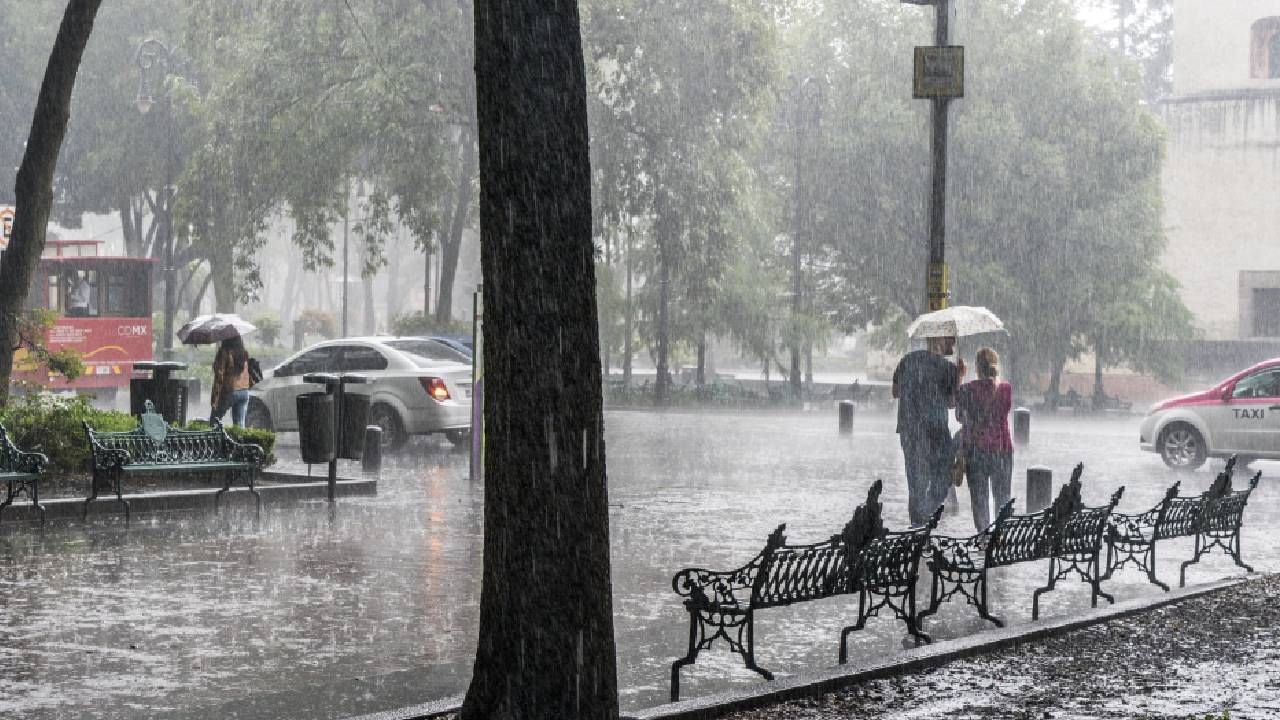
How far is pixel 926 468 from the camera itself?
14.5 m

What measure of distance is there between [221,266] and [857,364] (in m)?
58.6

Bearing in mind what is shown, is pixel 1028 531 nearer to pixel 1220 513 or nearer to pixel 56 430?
pixel 1220 513

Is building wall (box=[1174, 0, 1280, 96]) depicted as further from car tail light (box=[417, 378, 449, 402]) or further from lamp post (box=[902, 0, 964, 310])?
lamp post (box=[902, 0, 964, 310])

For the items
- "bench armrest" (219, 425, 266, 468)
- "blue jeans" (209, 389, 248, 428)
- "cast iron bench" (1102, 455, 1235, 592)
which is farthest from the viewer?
"blue jeans" (209, 389, 248, 428)

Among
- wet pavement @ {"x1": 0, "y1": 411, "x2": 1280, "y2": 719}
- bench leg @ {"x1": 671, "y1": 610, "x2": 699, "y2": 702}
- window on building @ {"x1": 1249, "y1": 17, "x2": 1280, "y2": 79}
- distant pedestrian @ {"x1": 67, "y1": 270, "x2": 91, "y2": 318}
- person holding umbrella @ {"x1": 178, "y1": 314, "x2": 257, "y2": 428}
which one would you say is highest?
window on building @ {"x1": 1249, "y1": 17, "x2": 1280, "y2": 79}

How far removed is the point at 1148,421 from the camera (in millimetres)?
23891

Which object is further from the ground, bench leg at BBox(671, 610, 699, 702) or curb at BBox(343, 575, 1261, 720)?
bench leg at BBox(671, 610, 699, 702)

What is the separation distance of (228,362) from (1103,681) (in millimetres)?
14814

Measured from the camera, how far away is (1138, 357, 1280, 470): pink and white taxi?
73.7 feet

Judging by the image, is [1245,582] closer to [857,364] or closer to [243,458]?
[243,458]

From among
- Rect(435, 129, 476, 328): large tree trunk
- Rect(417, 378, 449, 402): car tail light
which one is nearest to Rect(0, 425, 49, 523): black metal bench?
Rect(417, 378, 449, 402): car tail light

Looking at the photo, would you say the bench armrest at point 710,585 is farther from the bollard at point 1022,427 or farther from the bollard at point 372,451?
the bollard at point 1022,427

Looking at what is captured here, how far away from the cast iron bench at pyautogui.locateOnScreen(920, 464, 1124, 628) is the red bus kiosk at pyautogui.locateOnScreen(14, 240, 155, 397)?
30.4 metres

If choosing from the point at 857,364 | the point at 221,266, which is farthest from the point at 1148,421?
the point at 857,364
